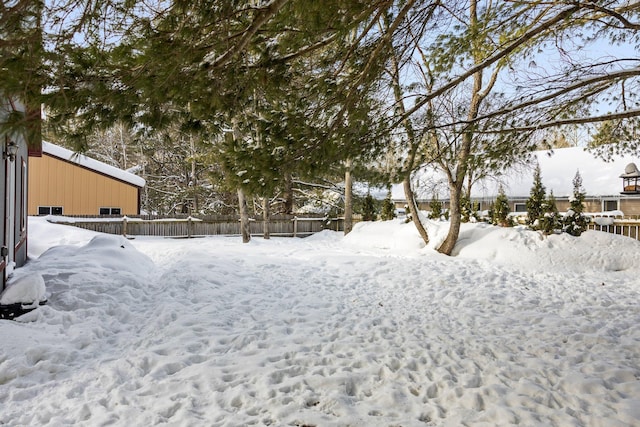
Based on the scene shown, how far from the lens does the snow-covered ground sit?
2834 mm

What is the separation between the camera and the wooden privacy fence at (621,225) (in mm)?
10289

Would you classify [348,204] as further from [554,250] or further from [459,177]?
[459,177]

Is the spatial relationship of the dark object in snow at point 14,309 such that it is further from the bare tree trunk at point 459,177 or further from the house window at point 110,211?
the house window at point 110,211

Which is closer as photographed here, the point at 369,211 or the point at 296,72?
the point at 296,72

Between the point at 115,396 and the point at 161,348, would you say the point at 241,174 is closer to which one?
the point at 161,348

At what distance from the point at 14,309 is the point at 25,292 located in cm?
24

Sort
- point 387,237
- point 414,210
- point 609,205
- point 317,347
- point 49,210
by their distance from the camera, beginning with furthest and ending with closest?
point 609,205 → point 49,210 → point 387,237 → point 414,210 → point 317,347

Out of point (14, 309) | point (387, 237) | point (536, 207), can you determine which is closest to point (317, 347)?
point (14, 309)

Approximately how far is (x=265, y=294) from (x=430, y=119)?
372 centimetres

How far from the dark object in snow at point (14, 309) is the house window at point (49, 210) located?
13.5 meters

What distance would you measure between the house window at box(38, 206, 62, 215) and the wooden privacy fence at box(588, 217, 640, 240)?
19.2 metres

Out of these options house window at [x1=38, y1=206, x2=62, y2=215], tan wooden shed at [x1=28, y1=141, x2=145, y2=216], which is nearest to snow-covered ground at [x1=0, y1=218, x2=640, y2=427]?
tan wooden shed at [x1=28, y1=141, x2=145, y2=216]

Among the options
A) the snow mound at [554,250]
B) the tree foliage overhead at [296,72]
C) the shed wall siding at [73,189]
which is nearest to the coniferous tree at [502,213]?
the snow mound at [554,250]

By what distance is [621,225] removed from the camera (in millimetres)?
10523
